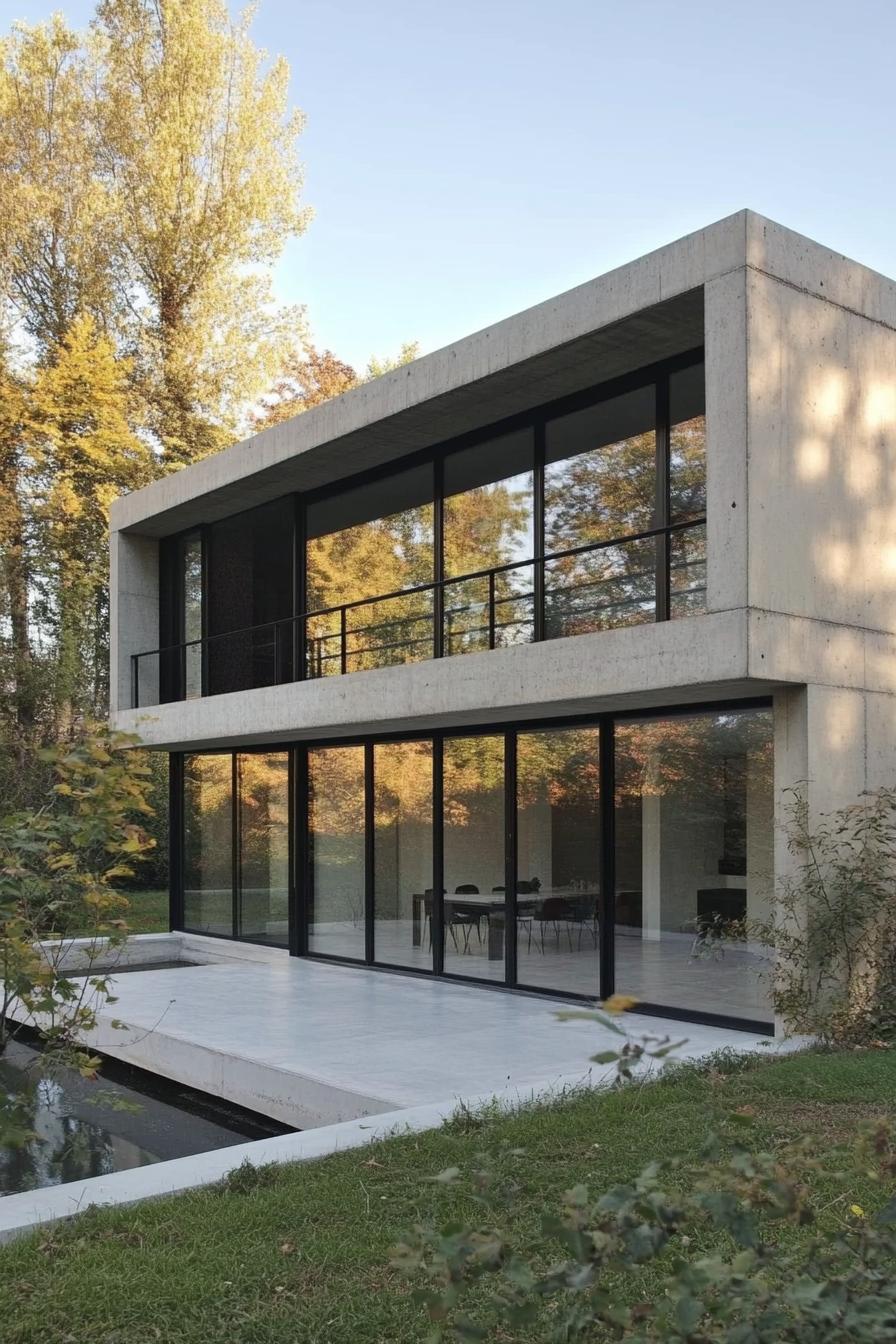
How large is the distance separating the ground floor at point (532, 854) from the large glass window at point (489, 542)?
1033 millimetres

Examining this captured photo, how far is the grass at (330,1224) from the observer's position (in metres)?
4.10

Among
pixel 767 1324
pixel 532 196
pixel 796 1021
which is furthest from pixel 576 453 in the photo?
pixel 532 196

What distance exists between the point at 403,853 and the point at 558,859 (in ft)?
8.73

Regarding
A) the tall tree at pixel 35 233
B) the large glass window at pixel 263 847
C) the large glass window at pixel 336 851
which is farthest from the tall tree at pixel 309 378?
the large glass window at pixel 336 851

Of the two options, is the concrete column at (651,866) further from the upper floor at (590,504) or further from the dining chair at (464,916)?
the dining chair at (464,916)

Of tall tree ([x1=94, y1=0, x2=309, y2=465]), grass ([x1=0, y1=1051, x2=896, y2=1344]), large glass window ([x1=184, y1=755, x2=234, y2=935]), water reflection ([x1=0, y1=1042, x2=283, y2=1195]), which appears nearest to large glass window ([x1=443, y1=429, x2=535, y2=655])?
water reflection ([x1=0, y1=1042, x2=283, y2=1195])

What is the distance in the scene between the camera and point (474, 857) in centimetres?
1263

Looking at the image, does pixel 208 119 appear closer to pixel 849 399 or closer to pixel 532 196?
pixel 532 196

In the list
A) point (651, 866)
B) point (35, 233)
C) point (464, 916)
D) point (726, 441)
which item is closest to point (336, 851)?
point (464, 916)

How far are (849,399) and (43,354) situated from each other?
72.7 feet

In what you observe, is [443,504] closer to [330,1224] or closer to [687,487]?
[687,487]

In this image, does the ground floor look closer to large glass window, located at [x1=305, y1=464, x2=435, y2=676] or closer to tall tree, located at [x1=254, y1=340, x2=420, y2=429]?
large glass window, located at [x1=305, y1=464, x2=435, y2=676]

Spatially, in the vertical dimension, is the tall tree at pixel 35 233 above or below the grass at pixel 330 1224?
above

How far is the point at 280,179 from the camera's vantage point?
28.5m
